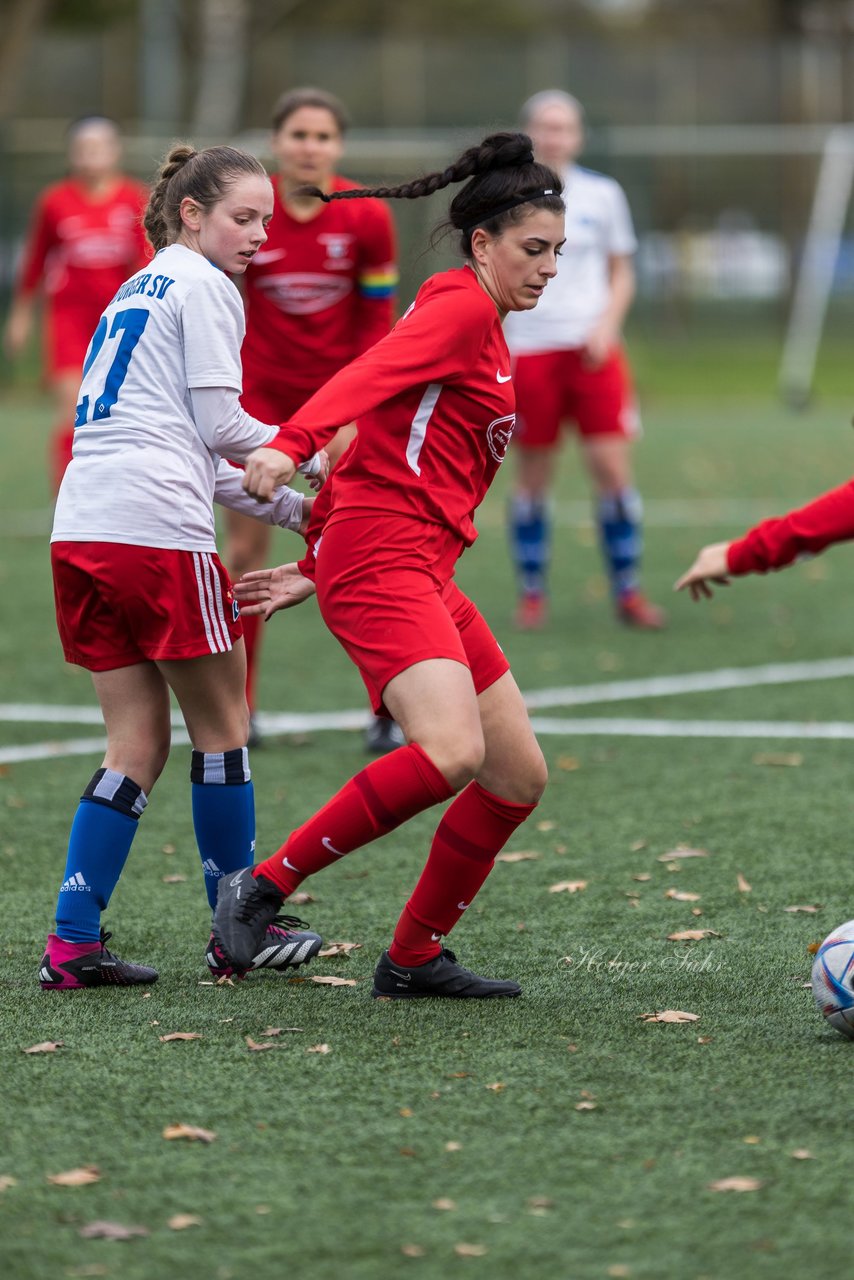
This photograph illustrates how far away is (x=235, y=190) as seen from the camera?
4117mm

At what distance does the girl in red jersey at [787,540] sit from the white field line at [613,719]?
111 inches

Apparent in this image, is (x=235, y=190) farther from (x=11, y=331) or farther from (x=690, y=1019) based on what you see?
(x=11, y=331)

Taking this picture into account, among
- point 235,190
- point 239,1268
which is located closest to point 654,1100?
point 239,1268

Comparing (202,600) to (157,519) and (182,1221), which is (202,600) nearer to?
(157,519)

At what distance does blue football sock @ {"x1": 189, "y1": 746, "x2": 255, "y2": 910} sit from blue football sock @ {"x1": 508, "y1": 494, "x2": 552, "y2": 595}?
528 centimetres

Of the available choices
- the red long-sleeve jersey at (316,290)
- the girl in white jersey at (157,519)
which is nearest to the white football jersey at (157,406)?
the girl in white jersey at (157,519)

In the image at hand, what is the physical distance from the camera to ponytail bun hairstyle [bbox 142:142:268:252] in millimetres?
4125

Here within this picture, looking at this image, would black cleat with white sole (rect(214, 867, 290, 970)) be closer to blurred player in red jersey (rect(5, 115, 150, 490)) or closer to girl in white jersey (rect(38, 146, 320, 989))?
girl in white jersey (rect(38, 146, 320, 989))

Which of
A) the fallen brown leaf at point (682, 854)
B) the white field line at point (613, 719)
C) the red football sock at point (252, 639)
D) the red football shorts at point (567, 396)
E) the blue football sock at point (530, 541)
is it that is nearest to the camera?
the fallen brown leaf at point (682, 854)

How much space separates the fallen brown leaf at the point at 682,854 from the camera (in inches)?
214

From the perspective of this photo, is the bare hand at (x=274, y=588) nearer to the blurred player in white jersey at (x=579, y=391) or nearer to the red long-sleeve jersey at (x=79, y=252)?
the blurred player in white jersey at (x=579, y=391)

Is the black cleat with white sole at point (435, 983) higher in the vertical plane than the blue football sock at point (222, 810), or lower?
lower

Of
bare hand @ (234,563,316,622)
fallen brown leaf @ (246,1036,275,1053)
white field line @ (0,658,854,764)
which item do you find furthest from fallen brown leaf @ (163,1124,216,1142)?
white field line @ (0,658,854,764)

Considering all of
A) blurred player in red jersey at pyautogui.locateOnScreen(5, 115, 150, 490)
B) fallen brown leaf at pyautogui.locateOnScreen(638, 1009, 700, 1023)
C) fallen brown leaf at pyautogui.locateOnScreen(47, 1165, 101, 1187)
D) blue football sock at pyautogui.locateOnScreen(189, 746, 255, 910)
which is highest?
blurred player in red jersey at pyautogui.locateOnScreen(5, 115, 150, 490)
